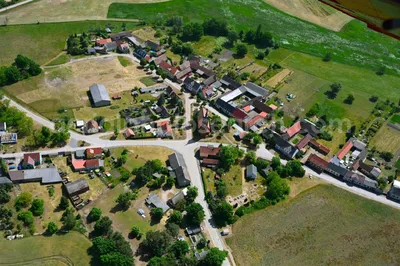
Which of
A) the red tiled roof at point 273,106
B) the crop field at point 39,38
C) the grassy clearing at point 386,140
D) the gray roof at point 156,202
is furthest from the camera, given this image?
the crop field at point 39,38

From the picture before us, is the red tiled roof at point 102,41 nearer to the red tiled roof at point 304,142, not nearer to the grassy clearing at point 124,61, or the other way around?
the grassy clearing at point 124,61

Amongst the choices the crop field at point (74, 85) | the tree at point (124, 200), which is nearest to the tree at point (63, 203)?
the tree at point (124, 200)

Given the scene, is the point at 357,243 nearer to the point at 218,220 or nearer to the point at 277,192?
the point at 277,192

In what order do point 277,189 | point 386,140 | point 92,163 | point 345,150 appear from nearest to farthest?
point 277,189
point 92,163
point 345,150
point 386,140

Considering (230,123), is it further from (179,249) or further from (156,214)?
(179,249)

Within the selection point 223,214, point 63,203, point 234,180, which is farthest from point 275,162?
point 63,203

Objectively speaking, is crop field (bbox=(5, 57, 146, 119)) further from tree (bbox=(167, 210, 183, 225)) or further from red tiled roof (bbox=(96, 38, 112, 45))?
tree (bbox=(167, 210, 183, 225))
